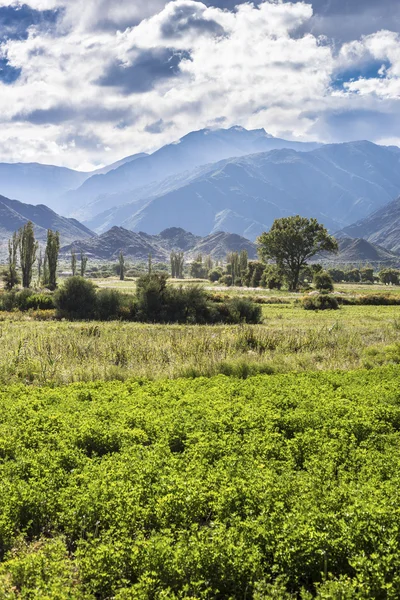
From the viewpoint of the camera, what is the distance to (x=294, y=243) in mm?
69688

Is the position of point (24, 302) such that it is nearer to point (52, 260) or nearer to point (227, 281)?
point (52, 260)

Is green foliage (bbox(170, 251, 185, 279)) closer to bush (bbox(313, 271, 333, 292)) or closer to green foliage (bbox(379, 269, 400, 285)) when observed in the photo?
→ green foliage (bbox(379, 269, 400, 285))

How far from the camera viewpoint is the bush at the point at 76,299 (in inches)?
1315

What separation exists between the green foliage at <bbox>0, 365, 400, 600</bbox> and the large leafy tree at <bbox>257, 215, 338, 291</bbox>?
61.7 meters

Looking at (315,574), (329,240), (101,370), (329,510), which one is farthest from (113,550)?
(329,240)

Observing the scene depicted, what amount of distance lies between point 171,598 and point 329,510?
219cm

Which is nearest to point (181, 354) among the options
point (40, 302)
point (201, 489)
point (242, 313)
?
point (201, 489)

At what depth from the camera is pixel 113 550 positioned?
4.81 metres

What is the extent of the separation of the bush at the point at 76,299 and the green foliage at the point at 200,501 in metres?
23.9

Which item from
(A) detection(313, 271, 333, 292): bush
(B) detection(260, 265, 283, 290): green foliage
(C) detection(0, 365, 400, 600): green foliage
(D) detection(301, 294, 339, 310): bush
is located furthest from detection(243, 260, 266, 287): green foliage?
(C) detection(0, 365, 400, 600): green foliage

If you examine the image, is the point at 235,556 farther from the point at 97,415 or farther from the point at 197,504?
the point at 97,415

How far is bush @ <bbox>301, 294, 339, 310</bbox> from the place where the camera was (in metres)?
43.8

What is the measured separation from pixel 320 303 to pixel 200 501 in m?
39.8

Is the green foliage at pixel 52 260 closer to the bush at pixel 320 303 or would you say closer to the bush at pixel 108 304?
the bush at pixel 108 304
